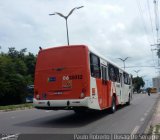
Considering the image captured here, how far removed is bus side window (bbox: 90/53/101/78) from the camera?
1716cm

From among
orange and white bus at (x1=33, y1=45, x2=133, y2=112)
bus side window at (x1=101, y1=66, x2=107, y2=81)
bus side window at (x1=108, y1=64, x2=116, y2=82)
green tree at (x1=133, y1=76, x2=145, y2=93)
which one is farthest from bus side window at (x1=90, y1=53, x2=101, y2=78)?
green tree at (x1=133, y1=76, x2=145, y2=93)

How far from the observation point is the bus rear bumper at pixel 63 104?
16031mm

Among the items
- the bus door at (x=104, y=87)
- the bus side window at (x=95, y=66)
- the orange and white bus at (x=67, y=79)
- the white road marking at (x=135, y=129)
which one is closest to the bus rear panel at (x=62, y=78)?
the orange and white bus at (x=67, y=79)

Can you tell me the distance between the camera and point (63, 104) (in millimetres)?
16328

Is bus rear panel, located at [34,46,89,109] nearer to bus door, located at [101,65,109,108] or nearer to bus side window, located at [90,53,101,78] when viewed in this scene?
bus side window, located at [90,53,101,78]

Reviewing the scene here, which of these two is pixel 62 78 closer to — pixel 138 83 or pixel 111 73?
pixel 111 73

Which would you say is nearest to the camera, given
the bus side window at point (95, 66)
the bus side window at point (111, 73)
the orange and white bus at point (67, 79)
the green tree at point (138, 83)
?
the orange and white bus at point (67, 79)

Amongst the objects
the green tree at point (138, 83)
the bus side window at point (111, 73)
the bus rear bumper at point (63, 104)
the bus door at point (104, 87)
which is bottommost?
the bus rear bumper at point (63, 104)

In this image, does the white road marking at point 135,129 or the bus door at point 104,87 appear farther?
the bus door at point 104,87

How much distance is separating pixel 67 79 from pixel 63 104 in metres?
1.11

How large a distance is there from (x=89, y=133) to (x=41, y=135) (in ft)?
5.52

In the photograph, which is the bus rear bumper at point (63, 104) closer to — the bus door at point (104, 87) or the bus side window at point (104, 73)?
the bus door at point (104, 87)

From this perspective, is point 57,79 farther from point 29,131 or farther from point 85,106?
point 29,131

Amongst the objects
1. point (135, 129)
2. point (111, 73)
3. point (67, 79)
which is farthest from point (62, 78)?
point (111, 73)
